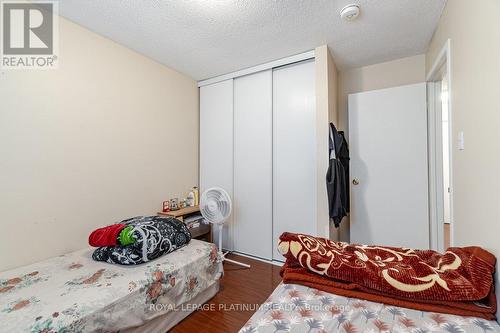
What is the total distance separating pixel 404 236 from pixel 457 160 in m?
1.24

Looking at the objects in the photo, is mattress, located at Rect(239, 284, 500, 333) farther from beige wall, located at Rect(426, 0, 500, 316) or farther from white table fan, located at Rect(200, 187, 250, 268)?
white table fan, located at Rect(200, 187, 250, 268)

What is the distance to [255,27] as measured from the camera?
6.81 ft

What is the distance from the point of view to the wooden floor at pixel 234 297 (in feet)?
5.44

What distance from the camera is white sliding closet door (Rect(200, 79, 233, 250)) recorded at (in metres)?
3.10

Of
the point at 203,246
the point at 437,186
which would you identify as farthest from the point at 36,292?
the point at 437,186

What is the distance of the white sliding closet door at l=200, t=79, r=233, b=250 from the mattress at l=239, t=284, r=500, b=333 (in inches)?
84.3

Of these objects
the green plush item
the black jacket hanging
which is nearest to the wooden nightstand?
the green plush item

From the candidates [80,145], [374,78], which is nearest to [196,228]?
[80,145]

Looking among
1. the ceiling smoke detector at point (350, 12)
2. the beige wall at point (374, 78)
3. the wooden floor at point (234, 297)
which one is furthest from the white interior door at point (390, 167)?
the wooden floor at point (234, 297)

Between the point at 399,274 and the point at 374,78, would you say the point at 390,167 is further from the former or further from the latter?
the point at 399,274

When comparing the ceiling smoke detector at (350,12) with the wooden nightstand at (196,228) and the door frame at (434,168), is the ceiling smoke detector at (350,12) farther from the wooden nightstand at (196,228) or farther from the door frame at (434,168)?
the wooden nightstand at (196,228)

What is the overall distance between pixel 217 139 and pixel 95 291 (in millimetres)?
2220

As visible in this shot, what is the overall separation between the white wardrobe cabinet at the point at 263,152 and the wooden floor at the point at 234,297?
36 centimetres

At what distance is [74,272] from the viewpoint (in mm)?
1571
